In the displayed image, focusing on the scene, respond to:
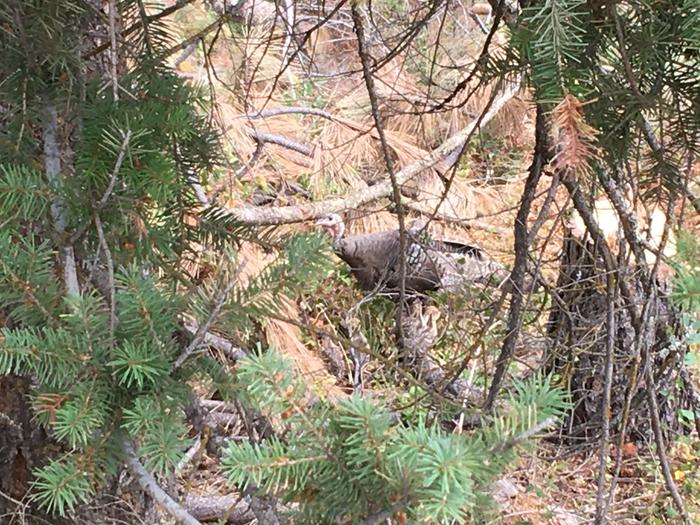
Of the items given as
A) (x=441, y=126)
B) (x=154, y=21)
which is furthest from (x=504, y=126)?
(x=154, y=21)

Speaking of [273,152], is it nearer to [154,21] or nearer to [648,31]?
[154,21]

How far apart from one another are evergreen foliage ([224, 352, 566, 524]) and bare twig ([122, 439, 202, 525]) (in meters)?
0.08

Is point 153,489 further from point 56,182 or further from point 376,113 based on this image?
point 376,113

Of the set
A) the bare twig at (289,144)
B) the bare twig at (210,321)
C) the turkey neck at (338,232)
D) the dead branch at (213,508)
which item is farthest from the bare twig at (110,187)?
the bare twig at (289,144)

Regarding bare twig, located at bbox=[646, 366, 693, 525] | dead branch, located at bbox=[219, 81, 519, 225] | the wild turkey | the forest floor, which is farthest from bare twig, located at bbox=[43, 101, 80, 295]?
the wild turkey

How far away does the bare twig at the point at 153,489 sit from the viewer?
0.53 m

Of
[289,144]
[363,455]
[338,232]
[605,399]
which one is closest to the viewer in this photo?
[363,455]

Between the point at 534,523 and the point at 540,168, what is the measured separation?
1070mm

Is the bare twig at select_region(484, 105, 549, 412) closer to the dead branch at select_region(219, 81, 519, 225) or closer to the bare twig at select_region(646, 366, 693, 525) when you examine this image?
the bare twig at select_region(646, 366, 693, 525)

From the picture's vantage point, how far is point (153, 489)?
1.78 ft

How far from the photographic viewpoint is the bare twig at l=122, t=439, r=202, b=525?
0.53m

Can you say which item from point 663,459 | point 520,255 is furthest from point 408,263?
point 663,459

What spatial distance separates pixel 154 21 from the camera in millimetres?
707

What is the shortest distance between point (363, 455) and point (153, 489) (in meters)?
0.19
